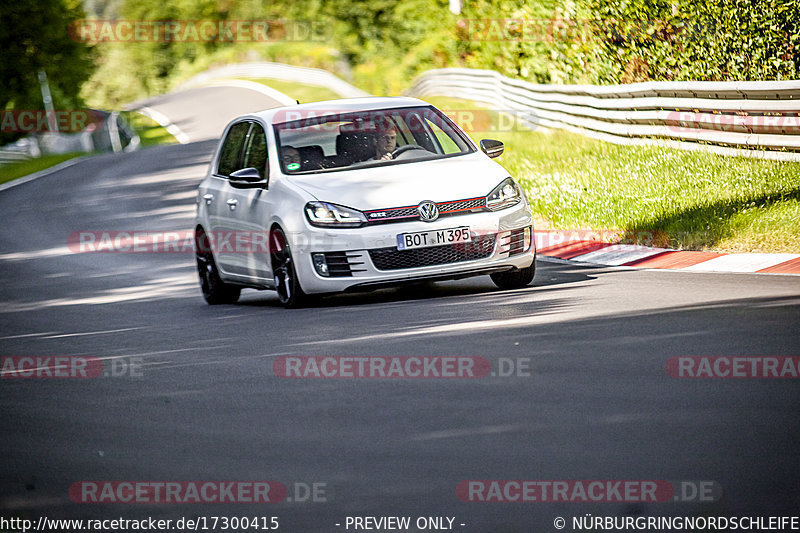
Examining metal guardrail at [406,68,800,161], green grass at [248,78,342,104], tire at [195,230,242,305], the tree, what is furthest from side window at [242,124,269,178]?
the tree

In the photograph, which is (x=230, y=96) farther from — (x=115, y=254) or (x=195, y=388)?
(x=195, y=388)

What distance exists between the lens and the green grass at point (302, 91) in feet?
189

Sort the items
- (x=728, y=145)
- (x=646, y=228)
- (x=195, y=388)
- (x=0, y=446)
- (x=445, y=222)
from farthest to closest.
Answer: (x=728, y=145) → (x=646, y=228) → (x=445, y=222) → (x=195, y=388) → (x=0, y=446)

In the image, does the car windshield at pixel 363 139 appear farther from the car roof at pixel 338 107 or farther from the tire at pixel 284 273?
the tire at pixel 284 273

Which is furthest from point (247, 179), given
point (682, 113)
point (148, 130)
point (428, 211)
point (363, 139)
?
point (148, 130)

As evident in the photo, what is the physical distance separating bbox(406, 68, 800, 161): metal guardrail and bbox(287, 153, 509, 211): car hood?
494 centimetres

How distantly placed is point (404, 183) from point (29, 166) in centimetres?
3641

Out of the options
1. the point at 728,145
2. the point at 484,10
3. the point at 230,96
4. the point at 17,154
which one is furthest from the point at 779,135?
the point at 230,96

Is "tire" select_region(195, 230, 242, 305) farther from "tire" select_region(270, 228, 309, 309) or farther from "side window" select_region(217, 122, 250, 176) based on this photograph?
"tire" select_region(270, 228, 309, 309)

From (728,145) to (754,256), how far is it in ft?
16.2

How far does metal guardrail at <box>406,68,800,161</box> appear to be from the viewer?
13945 mm

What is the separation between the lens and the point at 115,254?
19.0 metres

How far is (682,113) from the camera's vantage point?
16828 millimetres

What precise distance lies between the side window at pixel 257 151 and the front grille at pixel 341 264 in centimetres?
132
